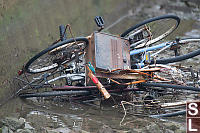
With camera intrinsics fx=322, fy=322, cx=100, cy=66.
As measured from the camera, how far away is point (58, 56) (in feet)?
20.1

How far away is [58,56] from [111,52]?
1.06m

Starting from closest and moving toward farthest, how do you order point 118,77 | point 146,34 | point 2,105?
point 118,77
point 2,105
point 146,34

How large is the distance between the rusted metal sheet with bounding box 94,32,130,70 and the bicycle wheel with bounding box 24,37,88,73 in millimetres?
291

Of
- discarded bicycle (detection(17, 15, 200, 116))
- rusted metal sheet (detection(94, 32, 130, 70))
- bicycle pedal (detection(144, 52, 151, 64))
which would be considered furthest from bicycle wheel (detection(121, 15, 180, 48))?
bicycle pedal (detection(144, 52, 151, 64))

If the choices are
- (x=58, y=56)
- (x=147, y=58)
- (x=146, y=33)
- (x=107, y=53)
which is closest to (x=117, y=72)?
(x=107, y=53)

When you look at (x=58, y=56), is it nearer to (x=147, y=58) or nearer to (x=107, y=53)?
(x=107, y=53)

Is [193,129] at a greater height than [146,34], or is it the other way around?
[146,34]

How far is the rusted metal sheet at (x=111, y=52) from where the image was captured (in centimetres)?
560

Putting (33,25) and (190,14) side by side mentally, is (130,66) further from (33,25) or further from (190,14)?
(190,14)

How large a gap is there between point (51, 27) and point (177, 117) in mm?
5778

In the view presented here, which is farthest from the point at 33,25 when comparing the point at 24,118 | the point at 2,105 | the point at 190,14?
the point at 190,14

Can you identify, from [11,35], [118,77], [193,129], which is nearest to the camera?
[193,129]

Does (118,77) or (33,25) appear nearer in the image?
(118,77)

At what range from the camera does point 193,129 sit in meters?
4.70
